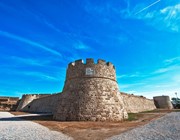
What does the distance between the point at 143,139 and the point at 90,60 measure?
10.4 metres

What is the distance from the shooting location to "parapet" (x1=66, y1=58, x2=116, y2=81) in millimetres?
14695

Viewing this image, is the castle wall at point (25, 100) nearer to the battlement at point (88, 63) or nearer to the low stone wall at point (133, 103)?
the low stone wall at point (133, 103)

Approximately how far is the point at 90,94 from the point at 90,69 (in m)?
2.73

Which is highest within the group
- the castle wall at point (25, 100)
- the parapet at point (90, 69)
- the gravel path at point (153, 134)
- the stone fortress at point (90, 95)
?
the castle wall at point (25, 100)

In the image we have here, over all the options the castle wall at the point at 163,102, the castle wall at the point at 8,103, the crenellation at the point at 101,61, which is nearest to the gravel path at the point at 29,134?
the crenellation at the point at 101,61

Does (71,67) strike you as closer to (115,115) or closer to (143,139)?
(115,115)

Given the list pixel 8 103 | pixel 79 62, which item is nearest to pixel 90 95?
pixel 79 62

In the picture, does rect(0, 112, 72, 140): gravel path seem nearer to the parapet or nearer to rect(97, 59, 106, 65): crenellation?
the parapet

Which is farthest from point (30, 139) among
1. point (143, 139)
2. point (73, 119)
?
point (73, 119)

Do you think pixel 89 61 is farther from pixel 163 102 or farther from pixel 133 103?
pixel 163 102

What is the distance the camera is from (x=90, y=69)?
1477 cm

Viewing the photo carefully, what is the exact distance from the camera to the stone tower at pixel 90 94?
12.7 m

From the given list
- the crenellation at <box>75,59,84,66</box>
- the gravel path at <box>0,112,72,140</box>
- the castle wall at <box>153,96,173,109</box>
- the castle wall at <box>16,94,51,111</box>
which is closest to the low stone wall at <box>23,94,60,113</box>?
the castle wall at <box>16,94,51,111</box>

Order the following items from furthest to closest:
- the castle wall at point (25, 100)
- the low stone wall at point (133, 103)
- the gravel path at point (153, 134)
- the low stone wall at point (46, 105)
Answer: the castle wall at point (25, 100) < the low stone wall at point (46, 105) < the low stone wall at point (133, 103) < the gravel path at point (153, 134)
